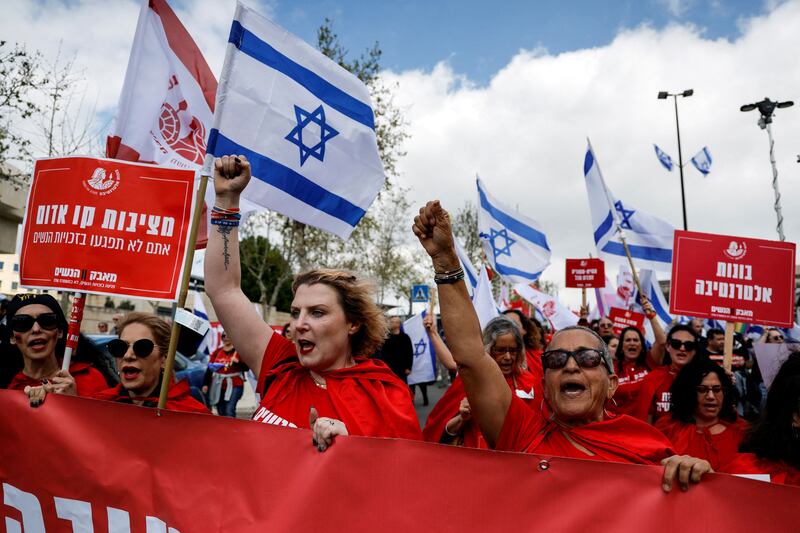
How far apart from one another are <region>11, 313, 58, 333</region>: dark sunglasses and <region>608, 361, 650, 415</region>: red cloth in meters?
4.00

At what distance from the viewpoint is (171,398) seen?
3117mm

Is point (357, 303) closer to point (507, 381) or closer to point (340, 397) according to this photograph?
point (340, 397)

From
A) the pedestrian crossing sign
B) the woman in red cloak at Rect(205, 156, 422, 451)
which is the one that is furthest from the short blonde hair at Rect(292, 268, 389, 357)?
the pedestrian crossing sign

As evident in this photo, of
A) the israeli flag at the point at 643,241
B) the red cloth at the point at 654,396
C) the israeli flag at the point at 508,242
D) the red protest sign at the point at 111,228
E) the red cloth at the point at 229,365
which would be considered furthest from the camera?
the israeli flag at the point at 508,242

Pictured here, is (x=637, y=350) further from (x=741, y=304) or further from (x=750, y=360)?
(x=750, y=360)

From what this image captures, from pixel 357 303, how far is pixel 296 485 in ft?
2.89

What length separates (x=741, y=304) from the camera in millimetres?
4980

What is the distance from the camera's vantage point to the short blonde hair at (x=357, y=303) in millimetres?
2713

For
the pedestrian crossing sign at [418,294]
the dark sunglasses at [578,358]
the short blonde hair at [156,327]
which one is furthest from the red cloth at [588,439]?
the pedestrian crossing sign at [418,294]

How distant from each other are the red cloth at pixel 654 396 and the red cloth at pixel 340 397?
306 cm

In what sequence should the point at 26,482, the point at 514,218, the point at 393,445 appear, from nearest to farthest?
the point at 393,445
the point at 26,482
the point at 514,218

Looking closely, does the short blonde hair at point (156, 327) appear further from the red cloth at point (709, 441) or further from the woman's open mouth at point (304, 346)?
the red cloth at point (709, 441)

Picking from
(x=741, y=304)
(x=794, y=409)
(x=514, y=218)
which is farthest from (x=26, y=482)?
(x=514, y=218)

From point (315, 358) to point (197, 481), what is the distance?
625mm
